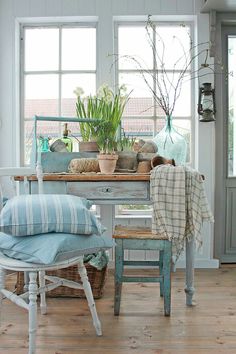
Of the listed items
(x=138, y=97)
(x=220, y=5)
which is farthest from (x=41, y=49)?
(x=220, y=5)

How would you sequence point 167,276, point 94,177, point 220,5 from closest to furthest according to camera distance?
point 167,276, point 94,177, point 220,5

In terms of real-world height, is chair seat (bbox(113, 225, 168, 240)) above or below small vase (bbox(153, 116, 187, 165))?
below

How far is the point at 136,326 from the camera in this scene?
213 cm

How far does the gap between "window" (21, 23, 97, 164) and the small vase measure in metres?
0.79

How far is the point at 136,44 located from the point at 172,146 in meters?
1.02

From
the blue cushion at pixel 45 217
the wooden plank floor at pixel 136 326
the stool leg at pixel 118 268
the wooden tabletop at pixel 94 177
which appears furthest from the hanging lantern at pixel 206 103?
the blue cushion at pixel 45 217

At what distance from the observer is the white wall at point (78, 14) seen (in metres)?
3.27

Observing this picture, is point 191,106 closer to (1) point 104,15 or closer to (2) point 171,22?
(2) point 171,22

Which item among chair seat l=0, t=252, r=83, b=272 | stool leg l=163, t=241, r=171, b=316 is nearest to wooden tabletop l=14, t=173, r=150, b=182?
stool leg l=163, t=241, r=171, b=316

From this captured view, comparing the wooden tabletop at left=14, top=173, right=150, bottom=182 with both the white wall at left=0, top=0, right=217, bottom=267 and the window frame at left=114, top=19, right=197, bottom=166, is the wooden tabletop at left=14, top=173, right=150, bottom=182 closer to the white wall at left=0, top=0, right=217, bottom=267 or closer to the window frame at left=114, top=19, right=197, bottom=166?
the white wall at left=0, top=0, right=217, bottom=267

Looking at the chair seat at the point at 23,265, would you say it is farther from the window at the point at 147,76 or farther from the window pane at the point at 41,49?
the window pane at the point at 41,49

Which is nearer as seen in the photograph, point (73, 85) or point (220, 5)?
point (220, 5)

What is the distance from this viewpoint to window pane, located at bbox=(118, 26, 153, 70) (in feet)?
11.1

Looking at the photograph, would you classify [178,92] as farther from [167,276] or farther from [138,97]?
[167,276]
